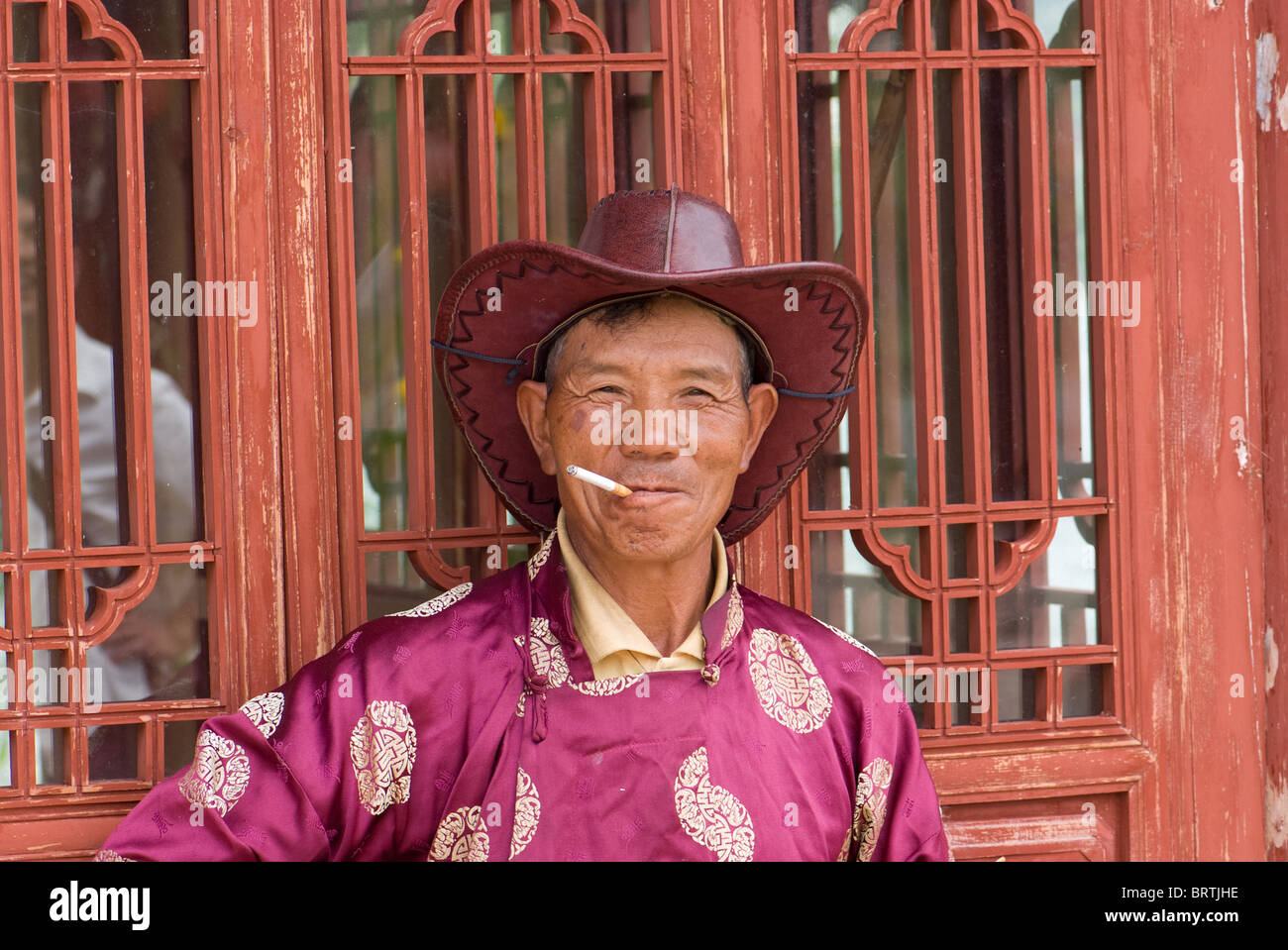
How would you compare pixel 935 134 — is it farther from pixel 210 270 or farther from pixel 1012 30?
pixel 210 270

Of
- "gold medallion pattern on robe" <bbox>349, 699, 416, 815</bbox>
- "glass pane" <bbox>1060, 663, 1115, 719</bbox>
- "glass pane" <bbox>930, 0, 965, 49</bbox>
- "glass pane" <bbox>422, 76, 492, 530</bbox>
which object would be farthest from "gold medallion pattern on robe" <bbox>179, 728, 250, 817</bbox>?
"glass pane" <bbox>930, 0, 965, 49</bbox>

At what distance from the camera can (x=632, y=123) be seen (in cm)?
256

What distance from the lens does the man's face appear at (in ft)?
6.51

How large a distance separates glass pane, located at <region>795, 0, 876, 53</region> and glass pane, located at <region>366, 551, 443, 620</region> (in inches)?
50.6

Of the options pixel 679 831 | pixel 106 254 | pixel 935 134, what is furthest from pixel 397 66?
pixel 679 831

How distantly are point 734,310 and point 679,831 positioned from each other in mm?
823

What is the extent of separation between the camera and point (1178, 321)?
268 centimetres

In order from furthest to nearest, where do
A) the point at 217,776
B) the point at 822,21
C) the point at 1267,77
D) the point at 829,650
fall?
the point at 1267,77 → the point at 822,21 → the point at 829,650 → the point at 217,776

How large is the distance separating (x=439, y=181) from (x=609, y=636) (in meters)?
1.01

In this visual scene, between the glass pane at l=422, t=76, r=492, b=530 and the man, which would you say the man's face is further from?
the glass pane at l=422, t=76, r=492, b=530

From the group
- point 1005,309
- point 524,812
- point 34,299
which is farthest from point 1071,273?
point 34,299

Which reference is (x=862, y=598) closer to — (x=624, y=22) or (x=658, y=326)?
(x=658, y=326)

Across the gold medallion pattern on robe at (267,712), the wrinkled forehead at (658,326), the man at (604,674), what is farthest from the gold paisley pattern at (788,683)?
the gold medallion pattern on robe at (267,712)

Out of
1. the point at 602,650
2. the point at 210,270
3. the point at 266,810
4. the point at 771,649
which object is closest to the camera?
the point at 266,810
